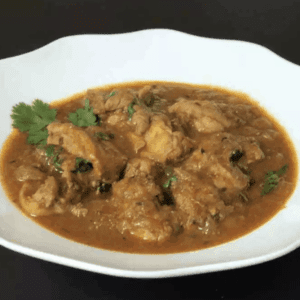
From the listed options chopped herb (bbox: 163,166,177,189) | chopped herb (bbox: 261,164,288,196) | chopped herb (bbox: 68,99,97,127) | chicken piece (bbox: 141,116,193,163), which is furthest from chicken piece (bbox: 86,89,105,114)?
chopped herb (bbox: 261,164,288,196)

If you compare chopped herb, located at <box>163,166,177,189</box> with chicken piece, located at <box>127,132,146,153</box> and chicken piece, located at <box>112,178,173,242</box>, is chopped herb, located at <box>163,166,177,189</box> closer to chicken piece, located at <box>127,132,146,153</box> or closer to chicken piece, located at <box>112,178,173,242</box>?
chicken piece, located at <box>112,178,173,242</box>

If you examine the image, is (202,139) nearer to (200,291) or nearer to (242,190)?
(242,190)

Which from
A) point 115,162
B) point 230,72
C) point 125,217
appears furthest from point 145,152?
point 230,72

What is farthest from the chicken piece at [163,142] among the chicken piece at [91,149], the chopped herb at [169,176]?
the chicken piece at [91,149]

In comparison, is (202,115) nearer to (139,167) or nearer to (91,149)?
(139,167)

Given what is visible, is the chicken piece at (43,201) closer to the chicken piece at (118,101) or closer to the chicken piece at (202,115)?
the chicken piece at (118,101)

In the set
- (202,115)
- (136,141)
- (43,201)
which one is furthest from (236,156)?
(43,201)
